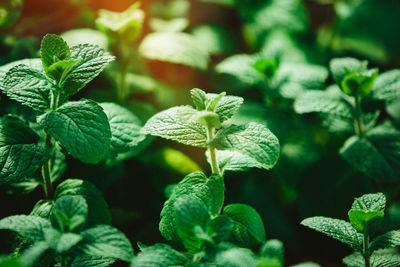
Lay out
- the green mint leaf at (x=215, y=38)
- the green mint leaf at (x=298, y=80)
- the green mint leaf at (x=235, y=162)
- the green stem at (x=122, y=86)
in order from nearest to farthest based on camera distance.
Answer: the green mint leaf at (x=235, y=162) → the green mint leaf at (x=298, y=80) → the green stem at (x=122, y=86) → the green mint leaf at (x=215, y=38)

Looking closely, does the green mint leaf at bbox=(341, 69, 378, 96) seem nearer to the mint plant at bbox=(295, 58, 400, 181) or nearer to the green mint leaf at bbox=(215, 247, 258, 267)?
the mint plant at bbox=(295, 58, 400, 181)

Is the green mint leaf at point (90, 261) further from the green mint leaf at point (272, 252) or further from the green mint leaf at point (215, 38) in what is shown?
the green mint leaf at point (215, 38)

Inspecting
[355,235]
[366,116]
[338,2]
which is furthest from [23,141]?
[338,2]

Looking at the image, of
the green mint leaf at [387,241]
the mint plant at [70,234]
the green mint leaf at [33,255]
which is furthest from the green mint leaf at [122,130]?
the green mint leaf at [387,241]

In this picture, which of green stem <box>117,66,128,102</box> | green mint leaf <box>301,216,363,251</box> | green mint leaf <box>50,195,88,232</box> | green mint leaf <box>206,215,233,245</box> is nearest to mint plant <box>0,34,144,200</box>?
green mint leaf <box>50,195,88,232</box>

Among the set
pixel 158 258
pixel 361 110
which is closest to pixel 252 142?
pixel 158 258

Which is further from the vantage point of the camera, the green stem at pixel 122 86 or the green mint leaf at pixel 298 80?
the green stem at pixel 122 86
